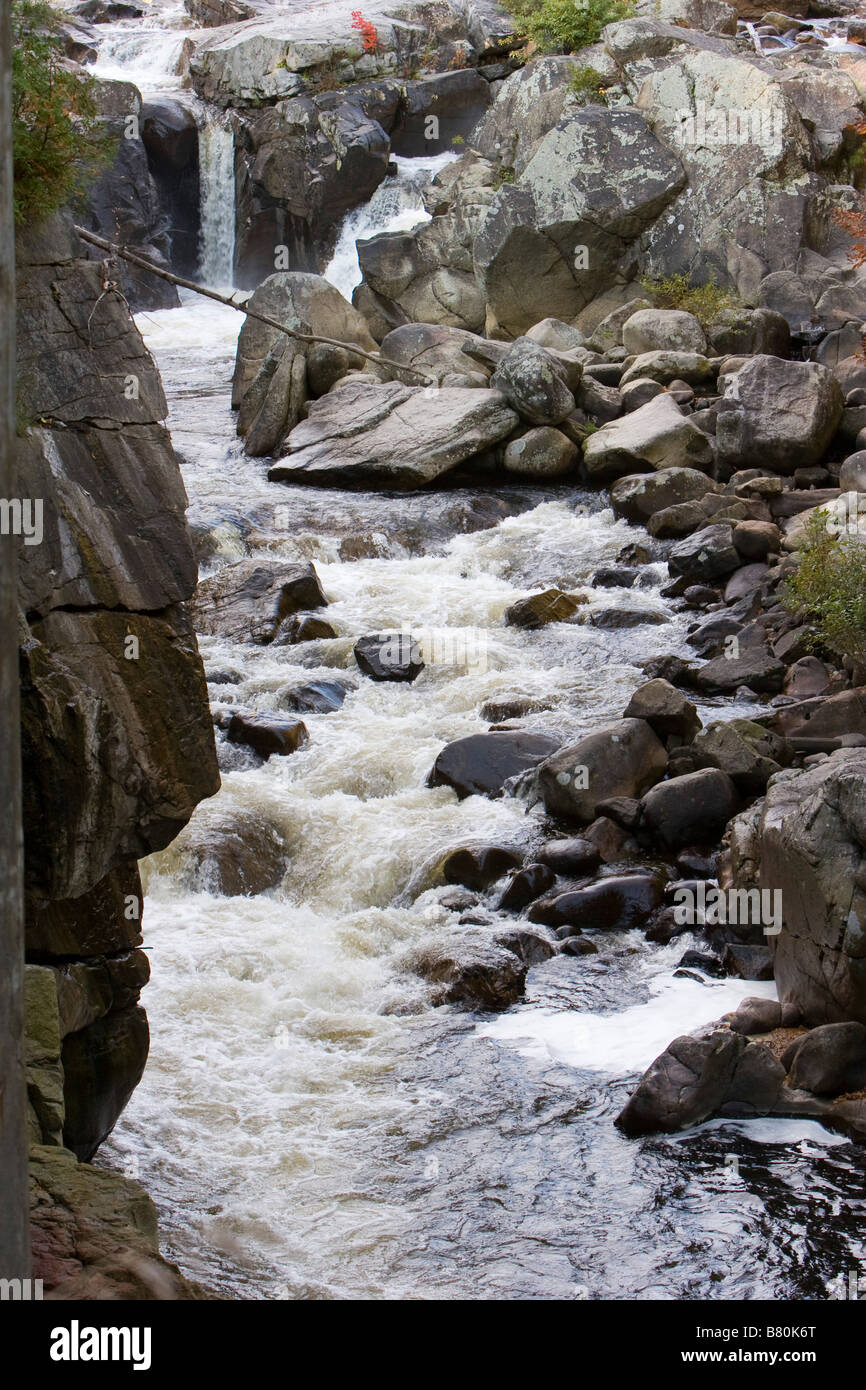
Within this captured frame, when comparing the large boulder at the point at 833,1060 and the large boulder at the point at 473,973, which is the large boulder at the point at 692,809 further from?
the large boulder at the point at 833,1060

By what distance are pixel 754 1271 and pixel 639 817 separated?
4608 mm

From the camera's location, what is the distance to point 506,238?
2208 cm

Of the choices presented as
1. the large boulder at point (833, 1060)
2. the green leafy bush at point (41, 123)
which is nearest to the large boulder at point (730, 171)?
the large boulder at point (833, 1060)

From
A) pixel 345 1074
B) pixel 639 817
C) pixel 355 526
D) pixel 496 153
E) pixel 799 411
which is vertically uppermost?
pixel 496 153

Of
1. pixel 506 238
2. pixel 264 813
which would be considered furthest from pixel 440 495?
pixel 264 813

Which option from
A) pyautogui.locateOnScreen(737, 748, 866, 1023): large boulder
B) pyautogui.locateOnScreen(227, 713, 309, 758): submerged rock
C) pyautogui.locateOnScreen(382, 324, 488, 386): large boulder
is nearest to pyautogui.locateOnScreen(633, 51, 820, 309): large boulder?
pyautogui.locateOnScreen(382, 324, 488, 386): large boulder

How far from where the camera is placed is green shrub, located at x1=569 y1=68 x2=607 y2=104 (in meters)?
23.6

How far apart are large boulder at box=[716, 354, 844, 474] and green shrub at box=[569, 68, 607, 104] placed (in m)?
9.73

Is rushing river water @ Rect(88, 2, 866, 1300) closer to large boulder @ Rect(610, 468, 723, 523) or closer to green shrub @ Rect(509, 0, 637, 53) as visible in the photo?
large boulder @ Rect(610, 468, 723, 523)

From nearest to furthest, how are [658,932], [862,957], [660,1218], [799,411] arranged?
1. [660,1218]
2. [862,957]
3. [658,932]
4. [799,411]

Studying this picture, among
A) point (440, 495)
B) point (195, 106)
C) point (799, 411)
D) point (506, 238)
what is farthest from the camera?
point (195, 106)

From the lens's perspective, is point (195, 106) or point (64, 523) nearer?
point (64, 523)

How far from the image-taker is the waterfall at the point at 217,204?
27125mm

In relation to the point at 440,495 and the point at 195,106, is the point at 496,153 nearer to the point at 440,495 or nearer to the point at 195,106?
the point at 195,106
